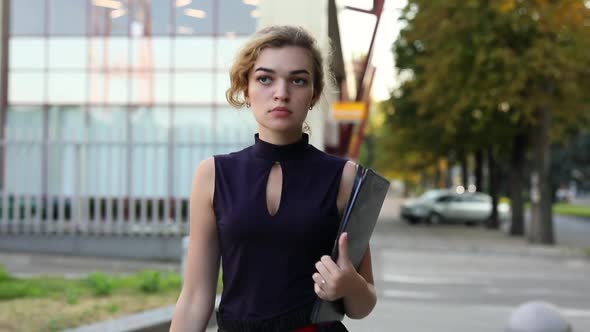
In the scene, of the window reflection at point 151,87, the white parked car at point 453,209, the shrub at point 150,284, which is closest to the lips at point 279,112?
the shrub at point 150,284

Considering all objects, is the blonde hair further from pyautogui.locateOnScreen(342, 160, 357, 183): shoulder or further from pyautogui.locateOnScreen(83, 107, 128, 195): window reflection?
pyautogui.locateOnScreen(83, 107, 128, 195): window reflection

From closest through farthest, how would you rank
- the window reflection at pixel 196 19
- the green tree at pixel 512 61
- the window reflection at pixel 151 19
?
1. the green tree at pixel 512 61
2. the window reflection at pixel 196 19
3. the window reflection at pixel 151 19

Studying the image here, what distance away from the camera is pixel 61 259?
13.9 metres

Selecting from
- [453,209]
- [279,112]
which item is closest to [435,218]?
[453,209]

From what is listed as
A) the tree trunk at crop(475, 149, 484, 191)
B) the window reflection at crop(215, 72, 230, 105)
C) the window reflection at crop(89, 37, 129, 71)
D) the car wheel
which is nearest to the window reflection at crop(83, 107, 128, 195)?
the window reflection at crop(215, 72, 230, 105)

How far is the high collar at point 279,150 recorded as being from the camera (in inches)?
82.1

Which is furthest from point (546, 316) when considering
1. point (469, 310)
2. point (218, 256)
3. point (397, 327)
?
point (218, 256)

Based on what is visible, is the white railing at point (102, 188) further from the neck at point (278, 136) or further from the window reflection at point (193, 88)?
the neck at point (278, 136)

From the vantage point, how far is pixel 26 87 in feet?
88.1

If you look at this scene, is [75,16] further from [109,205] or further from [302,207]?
[302,207]

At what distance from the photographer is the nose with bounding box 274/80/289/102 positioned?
2.03 metres

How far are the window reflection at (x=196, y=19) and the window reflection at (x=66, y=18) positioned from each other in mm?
2901

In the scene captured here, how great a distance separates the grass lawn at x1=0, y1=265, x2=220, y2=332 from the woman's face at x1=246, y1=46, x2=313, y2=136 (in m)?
4.79

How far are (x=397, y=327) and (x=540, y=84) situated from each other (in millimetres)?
14583
